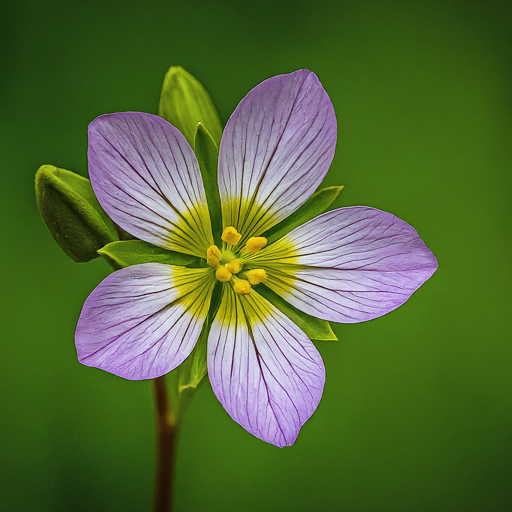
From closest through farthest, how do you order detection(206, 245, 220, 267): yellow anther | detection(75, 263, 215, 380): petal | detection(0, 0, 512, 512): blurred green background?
detection(75, 263, 215, 380): petal → detection(206, 245, 220, 267): yellow anther → detection(0, 0, 512, 512): blurred green background

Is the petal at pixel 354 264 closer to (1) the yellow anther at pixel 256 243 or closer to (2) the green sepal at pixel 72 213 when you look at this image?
(1) the yellow anther at pixel 256 243

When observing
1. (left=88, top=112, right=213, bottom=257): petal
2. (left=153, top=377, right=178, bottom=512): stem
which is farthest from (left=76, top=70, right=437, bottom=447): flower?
(left=153, top=377, right=178, bottom=512): stem

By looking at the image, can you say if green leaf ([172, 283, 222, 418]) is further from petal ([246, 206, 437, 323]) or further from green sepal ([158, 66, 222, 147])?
green sepal ([158, 66, 222, 147])

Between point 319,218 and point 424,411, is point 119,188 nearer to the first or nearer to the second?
point 319,218

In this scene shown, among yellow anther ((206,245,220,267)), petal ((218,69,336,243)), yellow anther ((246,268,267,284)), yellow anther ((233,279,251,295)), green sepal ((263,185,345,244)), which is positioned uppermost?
petal ((218,69,336,243))

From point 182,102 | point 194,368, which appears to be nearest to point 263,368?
point 194,368

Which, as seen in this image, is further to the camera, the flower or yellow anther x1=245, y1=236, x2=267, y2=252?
yellow anther x1=245, y1=236, x2=267, y2=252
